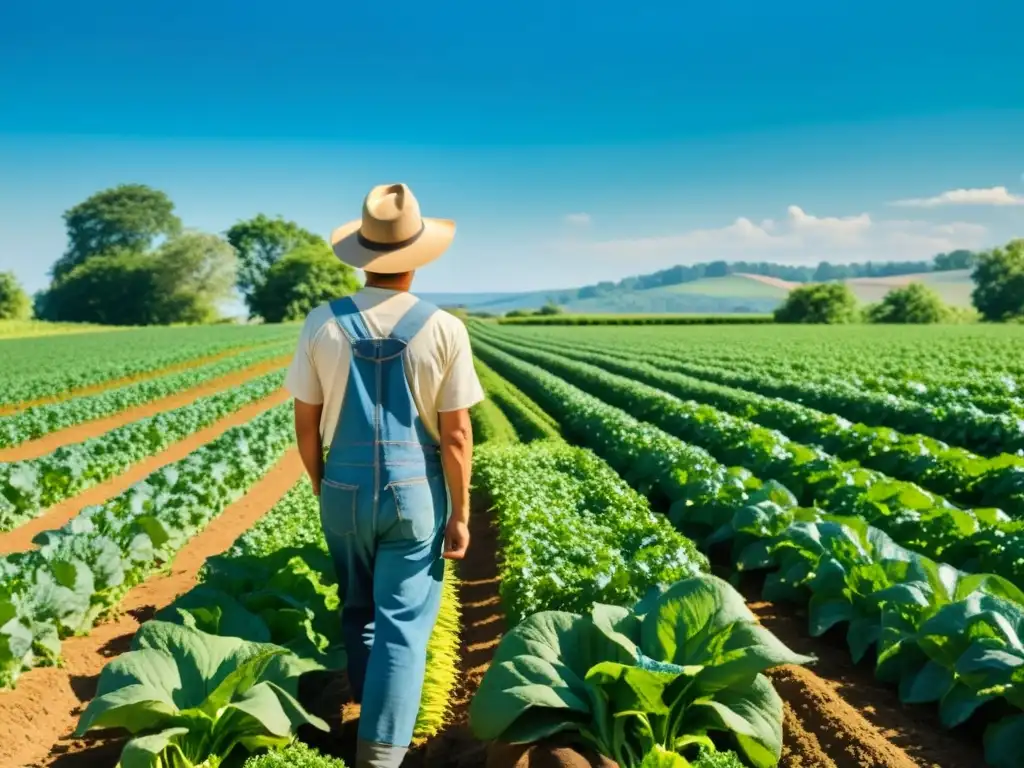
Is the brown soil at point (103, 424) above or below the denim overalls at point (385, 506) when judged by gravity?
below

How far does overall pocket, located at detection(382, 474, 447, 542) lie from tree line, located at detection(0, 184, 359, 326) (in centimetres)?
7557

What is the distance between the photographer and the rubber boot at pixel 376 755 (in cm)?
350

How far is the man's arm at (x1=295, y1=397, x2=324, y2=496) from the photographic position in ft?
12.4

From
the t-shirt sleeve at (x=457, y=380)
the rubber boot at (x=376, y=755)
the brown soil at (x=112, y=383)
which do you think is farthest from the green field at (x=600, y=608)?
the brown soil at (x=112, y=383)

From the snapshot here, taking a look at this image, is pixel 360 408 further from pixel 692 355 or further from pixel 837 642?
pixel 692 355

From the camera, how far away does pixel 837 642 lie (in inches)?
219

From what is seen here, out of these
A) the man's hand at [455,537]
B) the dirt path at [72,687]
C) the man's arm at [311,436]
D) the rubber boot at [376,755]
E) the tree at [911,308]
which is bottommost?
the tree at [911,308]

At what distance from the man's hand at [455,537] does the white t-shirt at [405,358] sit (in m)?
0.50

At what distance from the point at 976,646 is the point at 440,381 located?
284 cm

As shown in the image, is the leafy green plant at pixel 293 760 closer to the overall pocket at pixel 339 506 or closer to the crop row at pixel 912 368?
the overall pocket at pixel 339 506

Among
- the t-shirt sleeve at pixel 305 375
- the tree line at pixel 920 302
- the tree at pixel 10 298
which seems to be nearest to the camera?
the t-shirt sleeve at pixel 305 375

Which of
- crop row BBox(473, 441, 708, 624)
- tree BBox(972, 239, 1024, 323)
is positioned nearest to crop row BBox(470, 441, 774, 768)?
crop row BBox(473, 441, 708, 624)

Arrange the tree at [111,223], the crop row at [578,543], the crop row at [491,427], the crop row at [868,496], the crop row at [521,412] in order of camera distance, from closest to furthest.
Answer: the crop row at [578,543] < the crop row at [868,496] < the crop row at [491,427] < the crop row at [521,412] < the tree at [111,223]

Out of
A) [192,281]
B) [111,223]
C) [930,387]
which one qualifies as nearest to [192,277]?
[192,281]
